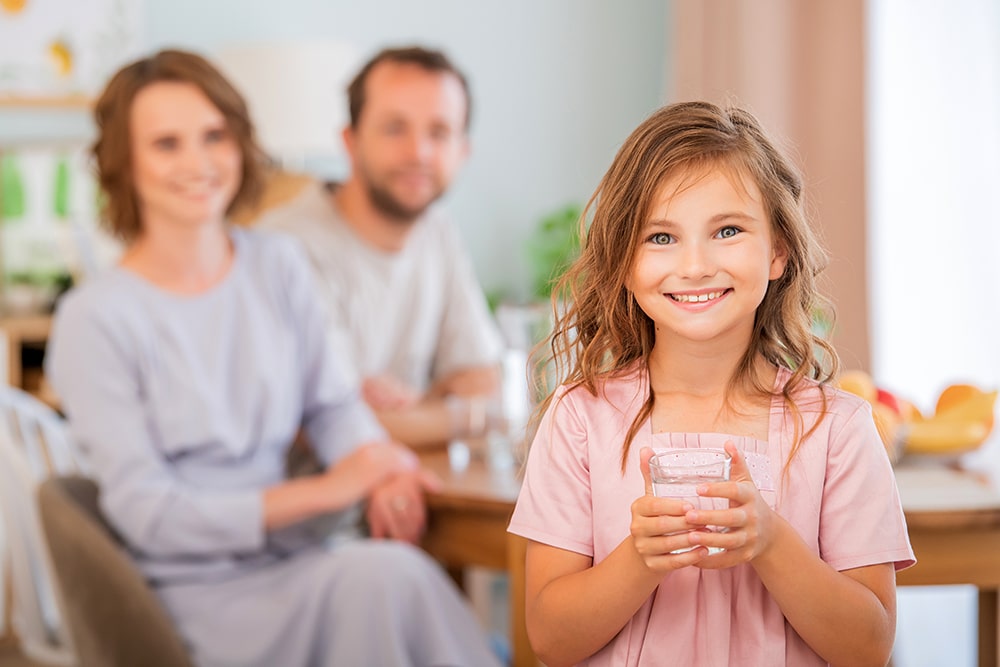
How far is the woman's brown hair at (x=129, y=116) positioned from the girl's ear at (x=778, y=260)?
123 centimetres

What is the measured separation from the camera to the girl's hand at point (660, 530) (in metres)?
0.95

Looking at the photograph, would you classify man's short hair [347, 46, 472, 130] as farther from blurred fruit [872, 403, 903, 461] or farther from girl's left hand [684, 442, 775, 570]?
girl's left hand [684, 442, 775, 570]

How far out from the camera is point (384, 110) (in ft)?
8.78

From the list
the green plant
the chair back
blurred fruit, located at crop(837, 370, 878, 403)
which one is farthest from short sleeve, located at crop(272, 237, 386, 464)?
the green plant

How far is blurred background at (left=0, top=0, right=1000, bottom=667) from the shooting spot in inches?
113

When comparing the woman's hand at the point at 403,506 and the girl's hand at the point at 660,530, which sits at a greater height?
the girl's hand at the point at 660,530

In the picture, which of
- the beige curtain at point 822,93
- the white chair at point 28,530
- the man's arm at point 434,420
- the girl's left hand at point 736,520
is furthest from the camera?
the beige curtain at point 822,93

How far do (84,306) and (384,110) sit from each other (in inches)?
37.3

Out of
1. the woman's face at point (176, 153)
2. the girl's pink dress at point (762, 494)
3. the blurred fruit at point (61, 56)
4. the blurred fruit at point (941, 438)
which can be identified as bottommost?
the blurred fruit at point (941, 438)

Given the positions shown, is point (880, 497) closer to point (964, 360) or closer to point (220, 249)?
point (220, 249)

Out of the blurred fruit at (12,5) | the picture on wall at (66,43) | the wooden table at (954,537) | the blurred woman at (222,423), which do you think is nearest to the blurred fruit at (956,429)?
the wooden table at (954,537)

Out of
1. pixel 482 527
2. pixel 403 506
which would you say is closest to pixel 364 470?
pixel 403 506

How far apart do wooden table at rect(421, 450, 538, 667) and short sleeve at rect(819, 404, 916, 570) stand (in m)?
0.74

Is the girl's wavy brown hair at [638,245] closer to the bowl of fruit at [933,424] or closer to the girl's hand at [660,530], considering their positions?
the girl's hand at [660,530]
